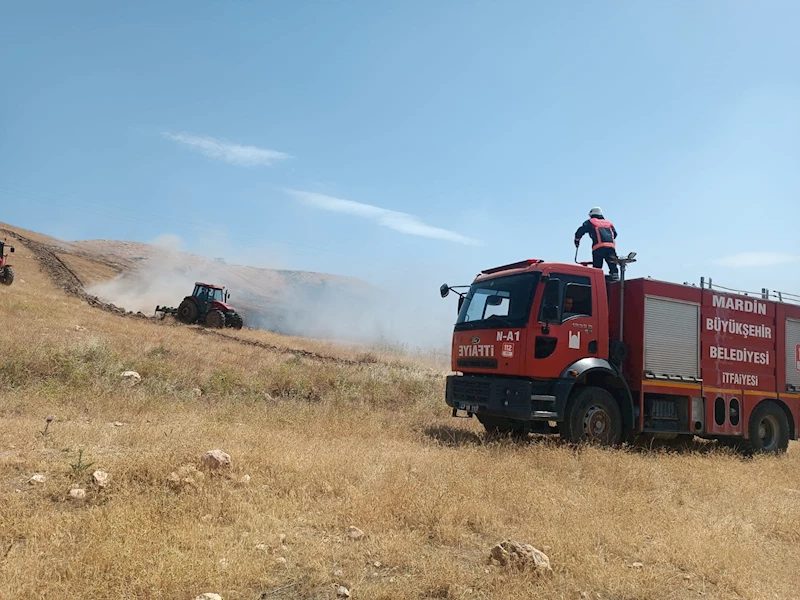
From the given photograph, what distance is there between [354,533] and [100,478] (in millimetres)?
2248

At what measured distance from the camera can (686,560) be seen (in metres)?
4.21

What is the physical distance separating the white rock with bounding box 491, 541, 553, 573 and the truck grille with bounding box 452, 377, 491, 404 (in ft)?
14.4

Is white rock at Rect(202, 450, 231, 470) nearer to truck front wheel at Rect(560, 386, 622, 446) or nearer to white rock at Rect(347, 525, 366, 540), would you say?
white rock at Rect(347, 525, 366, 540)

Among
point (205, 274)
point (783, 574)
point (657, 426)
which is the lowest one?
point (783, 574)

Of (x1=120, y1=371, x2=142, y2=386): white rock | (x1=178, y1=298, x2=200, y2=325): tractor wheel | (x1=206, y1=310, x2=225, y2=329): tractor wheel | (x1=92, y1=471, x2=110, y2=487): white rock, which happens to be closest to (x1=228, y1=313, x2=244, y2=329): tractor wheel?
(x1=206, y1=310, x2=225, y2=329): tractor wheel

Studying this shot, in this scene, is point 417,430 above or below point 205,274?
below

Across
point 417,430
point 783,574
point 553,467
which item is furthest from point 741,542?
point 417,430

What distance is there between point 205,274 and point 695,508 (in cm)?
5944

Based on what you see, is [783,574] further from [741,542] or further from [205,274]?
[205,274]

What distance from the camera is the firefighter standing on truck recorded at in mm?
9336

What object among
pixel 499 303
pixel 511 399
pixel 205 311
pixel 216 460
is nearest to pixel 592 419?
pixel 511 399

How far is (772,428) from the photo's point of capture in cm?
1036

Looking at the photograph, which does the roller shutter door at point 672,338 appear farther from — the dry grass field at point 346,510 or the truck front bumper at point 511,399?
the truck front bumper at point 511,399

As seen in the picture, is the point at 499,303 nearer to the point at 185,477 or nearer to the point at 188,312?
the point at 185,477
